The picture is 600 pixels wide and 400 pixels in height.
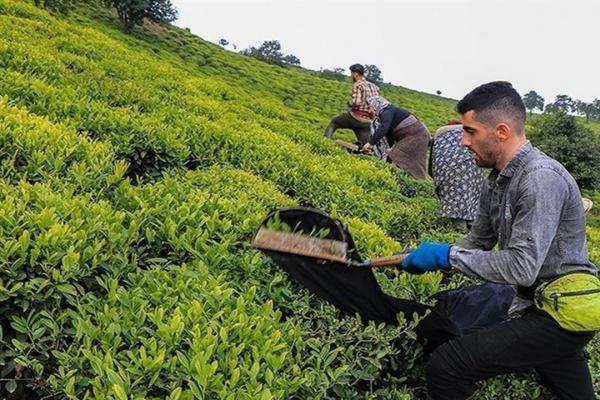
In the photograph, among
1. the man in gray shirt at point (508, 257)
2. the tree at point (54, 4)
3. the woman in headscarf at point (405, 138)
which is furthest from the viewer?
the tree at point (54, 4)

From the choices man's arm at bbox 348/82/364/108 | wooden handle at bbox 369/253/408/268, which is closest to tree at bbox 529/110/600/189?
man's arm at bbox 348/82/364/108

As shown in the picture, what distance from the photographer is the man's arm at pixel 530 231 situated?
2.29m

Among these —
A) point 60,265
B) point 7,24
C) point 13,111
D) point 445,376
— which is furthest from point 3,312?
point 7,24

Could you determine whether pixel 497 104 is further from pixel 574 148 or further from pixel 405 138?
pixel 574 148

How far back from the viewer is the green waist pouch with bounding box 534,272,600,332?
2418mm

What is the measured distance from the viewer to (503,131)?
2.52 metres

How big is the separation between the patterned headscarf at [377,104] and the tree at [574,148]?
15838 mm

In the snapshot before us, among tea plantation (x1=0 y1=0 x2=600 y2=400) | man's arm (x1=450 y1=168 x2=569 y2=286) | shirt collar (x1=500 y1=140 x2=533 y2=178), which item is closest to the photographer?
tea plantation (x1=0 y1=0 x2=600 y2=400)

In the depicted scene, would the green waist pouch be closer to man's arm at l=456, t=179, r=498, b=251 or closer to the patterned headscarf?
man's arm at l=456, t=179, r=498, b=251

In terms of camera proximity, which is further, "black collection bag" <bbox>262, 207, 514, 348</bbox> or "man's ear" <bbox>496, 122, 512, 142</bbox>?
"black collection bag" <bbox>262, 207, 514, 348</bbox>

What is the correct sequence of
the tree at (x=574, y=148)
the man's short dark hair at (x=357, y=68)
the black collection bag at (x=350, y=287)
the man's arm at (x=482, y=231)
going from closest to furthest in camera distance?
the black collection bag at (x=350, y=287), the man's arm at (x=482, y=231), the man's short dark hair at (x=357, y=68), the tree at (x=574, y=148)

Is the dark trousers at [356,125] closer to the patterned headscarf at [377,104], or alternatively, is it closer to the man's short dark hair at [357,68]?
the patterned headscarf at [377,104]

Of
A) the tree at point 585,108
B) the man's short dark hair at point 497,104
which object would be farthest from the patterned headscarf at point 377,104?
the tree at point 585,108

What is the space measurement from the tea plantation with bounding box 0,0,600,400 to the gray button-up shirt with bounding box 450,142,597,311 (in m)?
0.53
